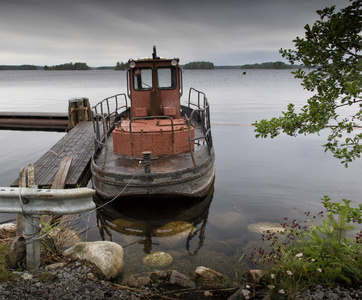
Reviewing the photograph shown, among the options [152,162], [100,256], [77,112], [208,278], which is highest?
[77,112]

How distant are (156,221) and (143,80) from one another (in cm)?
523

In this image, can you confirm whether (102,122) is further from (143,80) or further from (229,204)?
(229,204)

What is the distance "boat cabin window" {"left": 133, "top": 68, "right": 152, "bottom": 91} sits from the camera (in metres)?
10.5

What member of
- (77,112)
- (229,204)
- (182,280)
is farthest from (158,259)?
(77,112)

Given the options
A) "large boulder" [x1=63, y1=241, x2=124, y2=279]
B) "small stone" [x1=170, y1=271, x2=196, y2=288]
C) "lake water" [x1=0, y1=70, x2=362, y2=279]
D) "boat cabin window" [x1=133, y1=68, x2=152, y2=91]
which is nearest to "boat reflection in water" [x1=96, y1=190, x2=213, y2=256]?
"lake water" [x1=0, y1=70, x2=362, y2=279]

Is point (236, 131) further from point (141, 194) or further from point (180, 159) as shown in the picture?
point (141, 194)

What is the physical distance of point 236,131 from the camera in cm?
2055

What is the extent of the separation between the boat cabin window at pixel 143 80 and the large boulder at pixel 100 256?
22.5 feet

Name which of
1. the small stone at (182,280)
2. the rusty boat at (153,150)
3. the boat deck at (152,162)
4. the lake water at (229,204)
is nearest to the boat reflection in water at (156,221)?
the lake water at (229,204)

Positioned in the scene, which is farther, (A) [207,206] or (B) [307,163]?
(B) [307,163]

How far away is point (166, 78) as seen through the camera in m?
10.6

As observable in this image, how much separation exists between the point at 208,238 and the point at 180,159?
2389 millimetres

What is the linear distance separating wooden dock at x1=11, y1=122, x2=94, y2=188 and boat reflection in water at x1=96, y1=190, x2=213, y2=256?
1326 mm

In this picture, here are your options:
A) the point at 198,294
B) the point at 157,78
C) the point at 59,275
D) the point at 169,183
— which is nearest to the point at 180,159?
the point at 169,183
